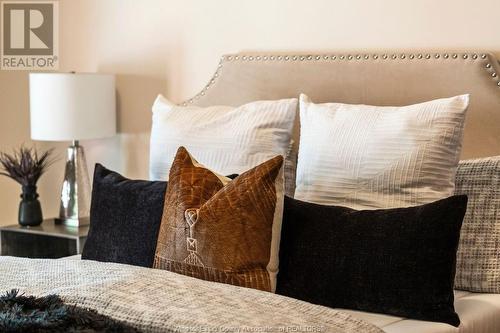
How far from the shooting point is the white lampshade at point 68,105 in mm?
3586

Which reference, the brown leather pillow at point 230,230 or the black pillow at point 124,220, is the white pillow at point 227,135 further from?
the brown leather pillow at point 230,230

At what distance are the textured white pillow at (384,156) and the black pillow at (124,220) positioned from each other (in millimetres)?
435

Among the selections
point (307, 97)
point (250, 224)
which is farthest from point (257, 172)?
point (307, 97)

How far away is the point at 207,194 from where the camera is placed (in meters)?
2.42

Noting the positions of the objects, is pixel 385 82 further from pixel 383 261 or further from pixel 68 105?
pixel 68 105

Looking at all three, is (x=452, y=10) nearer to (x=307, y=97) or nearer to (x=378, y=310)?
(x=307, y=97)

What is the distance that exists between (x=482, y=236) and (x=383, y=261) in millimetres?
397

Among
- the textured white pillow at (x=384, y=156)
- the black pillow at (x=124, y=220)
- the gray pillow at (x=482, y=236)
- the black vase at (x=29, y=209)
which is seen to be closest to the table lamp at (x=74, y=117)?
the black vase at (x=29, y=209)

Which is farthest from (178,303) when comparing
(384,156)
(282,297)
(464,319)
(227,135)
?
(227,135)

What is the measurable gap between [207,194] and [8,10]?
2.13 meters

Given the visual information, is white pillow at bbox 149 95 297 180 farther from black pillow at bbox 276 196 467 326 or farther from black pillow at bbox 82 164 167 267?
black pillow at bbox 276 196 467 326

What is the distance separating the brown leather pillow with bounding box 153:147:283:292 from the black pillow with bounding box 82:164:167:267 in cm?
18

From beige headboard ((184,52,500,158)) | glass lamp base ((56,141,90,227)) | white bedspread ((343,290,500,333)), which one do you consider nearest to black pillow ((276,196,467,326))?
white bedspread ((343,290,500,333))

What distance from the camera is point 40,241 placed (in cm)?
371
